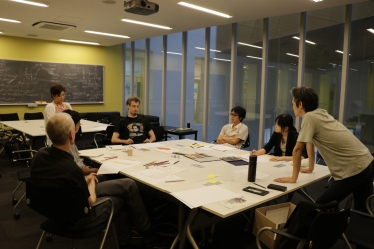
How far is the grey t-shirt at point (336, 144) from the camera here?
231cm

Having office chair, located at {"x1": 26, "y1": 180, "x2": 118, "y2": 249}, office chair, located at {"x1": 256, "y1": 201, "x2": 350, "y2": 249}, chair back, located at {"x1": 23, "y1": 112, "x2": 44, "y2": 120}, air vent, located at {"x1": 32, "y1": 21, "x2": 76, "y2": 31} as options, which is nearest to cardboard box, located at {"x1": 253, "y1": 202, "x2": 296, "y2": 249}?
office chair, located at {"x1": 256, "y1": 201, "x2": 350, "y2": 249}

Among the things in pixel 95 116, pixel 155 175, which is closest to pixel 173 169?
pixel 155 175

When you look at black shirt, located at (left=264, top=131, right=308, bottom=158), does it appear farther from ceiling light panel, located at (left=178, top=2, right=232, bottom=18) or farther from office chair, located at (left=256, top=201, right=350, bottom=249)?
ceiling light panel, located at (left=178, top=2, right=232, bottom=18)

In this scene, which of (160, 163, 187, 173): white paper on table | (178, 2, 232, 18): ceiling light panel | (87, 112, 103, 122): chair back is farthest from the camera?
(87, 112, 103, 122): chair back

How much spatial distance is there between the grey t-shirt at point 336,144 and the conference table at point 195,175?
11.6 inches

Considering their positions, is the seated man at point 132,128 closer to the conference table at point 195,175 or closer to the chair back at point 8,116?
the conference table at point 195,175

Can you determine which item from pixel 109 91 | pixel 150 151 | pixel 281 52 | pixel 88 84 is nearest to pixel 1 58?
pixel 88 84

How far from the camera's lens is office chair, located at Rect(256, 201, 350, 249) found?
169cm

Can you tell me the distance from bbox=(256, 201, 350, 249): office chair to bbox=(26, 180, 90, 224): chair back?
1.26 meters

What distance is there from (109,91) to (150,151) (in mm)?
6134

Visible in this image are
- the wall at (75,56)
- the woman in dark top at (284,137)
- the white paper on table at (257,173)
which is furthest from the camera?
the wall at (75,56)

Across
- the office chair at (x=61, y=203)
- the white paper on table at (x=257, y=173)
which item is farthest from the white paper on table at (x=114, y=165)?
the white paper on table at (x=257, y=173)

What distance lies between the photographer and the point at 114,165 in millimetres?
2830

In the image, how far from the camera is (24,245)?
273 centimetres
